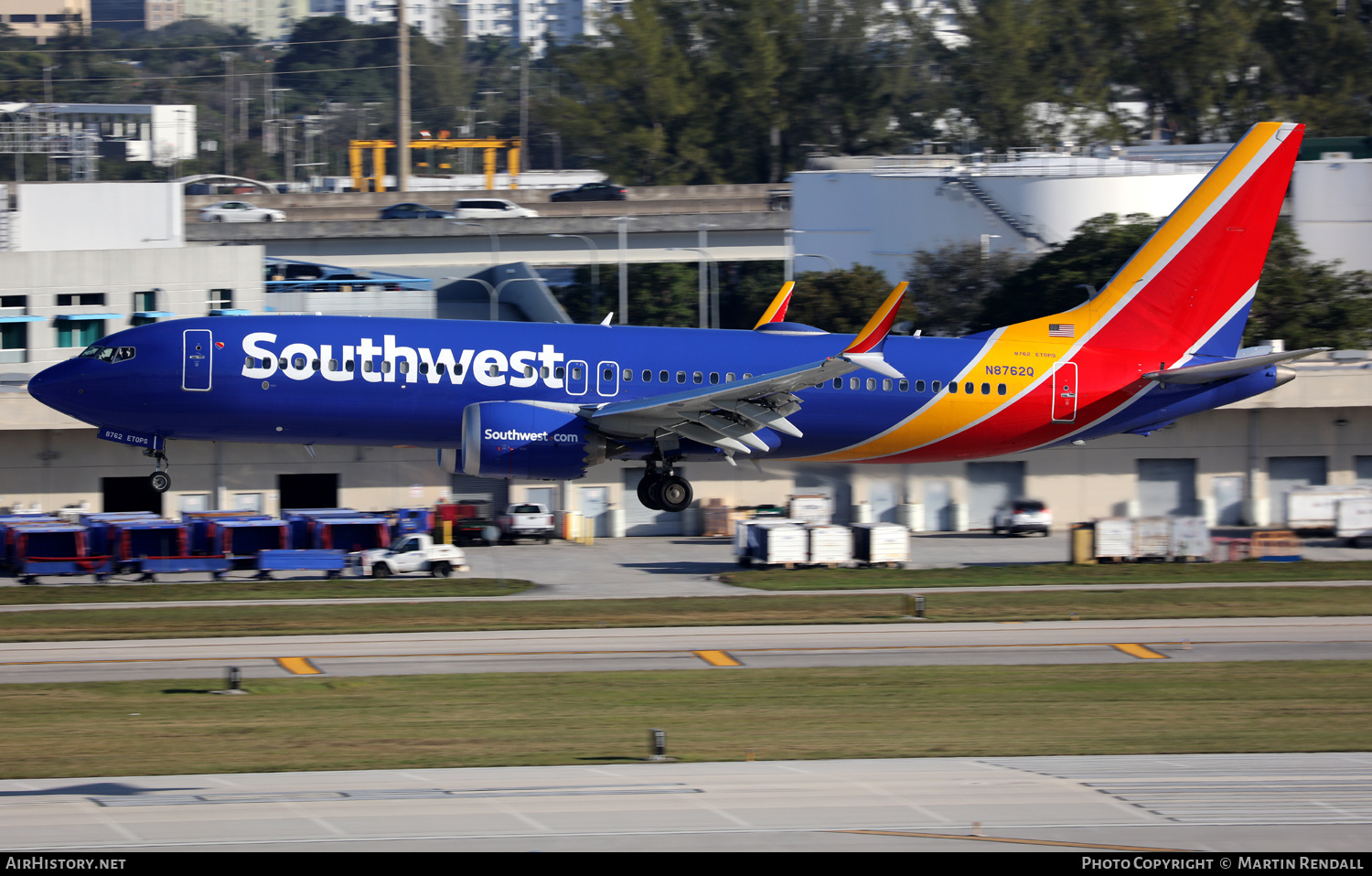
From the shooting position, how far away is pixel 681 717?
27625mm

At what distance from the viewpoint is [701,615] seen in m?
40.7

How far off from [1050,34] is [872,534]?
117 metres

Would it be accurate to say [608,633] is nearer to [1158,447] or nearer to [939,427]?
[939,427]

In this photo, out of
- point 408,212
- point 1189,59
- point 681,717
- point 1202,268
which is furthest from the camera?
point 1189,59

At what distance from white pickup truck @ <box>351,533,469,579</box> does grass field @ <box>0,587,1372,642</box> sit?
809 cm

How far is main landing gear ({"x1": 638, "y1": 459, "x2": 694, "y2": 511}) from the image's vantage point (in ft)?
124

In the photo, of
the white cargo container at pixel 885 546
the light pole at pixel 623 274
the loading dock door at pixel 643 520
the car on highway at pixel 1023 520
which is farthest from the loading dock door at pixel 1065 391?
the light pole at pixel 623 274

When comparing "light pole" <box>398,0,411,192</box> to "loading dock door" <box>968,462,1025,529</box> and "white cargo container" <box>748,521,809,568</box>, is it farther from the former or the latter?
"white cargo container" <box>748,521,809,568</box>

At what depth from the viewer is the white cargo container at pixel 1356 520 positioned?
59.9 metres

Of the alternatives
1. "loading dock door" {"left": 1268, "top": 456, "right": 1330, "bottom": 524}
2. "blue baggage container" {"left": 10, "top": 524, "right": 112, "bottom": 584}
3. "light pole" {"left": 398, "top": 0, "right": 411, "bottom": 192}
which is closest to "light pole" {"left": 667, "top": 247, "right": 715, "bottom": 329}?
"loading dock door" {"left": 1268, "top": 456, "right": 1330, "bottom": 524}

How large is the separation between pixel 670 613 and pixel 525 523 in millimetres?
19617

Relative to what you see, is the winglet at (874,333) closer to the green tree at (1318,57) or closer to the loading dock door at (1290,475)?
the loading dock door at (1290,475)

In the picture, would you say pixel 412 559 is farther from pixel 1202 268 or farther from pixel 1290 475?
pixel 1290 475

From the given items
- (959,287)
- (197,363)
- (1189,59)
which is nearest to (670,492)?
(197,363)
